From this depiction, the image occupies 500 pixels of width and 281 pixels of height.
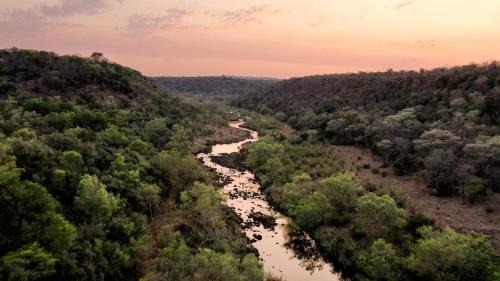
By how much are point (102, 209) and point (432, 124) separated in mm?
66272

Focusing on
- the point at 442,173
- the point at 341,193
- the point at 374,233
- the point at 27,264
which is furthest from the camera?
the point at 442,173

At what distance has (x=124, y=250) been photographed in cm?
3525

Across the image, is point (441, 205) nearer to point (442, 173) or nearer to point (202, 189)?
point (442, 173)

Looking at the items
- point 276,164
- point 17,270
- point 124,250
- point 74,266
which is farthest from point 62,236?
point 276,164

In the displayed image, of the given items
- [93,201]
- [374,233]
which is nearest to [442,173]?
[374,233]

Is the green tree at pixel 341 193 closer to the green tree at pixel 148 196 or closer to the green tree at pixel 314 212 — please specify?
the green tree at pixel 314 212

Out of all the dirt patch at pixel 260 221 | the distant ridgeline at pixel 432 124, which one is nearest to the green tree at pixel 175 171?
the dirt patch at pixel 260 221

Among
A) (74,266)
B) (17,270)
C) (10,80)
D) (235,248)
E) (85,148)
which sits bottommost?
(235,248)

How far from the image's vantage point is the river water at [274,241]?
39688 mm

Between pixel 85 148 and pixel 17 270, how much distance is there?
25200 mm

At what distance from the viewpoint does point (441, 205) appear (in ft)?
171

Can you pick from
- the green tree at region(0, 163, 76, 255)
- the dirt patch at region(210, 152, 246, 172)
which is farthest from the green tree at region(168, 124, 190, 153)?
the green tree at region(0, 163, 76, 255)

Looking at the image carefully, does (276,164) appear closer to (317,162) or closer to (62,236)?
(317,162)

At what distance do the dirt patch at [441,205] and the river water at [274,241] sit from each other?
53.5 feet
